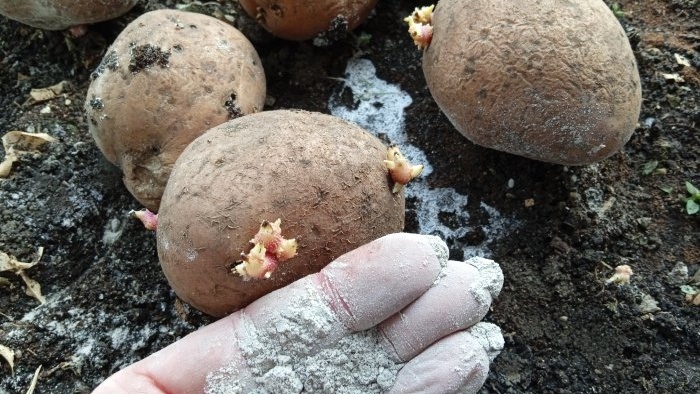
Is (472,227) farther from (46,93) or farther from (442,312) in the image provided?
(46,93)

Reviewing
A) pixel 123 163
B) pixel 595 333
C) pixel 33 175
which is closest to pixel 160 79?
pixel 123 163

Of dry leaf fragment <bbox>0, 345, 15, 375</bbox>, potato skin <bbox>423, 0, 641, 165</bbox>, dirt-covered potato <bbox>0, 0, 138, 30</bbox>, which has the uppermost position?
potato skin <bbox>423, 0, 641, 165</bbox>

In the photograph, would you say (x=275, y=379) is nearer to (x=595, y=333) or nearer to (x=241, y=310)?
(x=241, y=310)

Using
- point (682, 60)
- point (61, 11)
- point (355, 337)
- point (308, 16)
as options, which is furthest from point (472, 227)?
point (61, 11)

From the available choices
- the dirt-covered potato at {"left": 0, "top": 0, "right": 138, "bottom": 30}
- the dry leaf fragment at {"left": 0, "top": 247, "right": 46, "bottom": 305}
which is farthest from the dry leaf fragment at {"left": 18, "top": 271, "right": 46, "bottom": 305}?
the dirt-covered potato at {"left": 0, "top": 0, "right": 138, "bottom": 30}

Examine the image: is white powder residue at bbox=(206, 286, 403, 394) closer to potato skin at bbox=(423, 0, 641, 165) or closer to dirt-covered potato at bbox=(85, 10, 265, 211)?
dirt-covered potato at bbox=(85, 10, 265, 211)

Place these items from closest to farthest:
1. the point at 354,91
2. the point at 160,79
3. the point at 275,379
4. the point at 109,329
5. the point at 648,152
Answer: the point at 275,379, the point at 160,79, the point at 109,329, the point at 648,152, the point at 354,91

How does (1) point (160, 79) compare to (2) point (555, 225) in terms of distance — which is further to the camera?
(2) point (555, 225)
